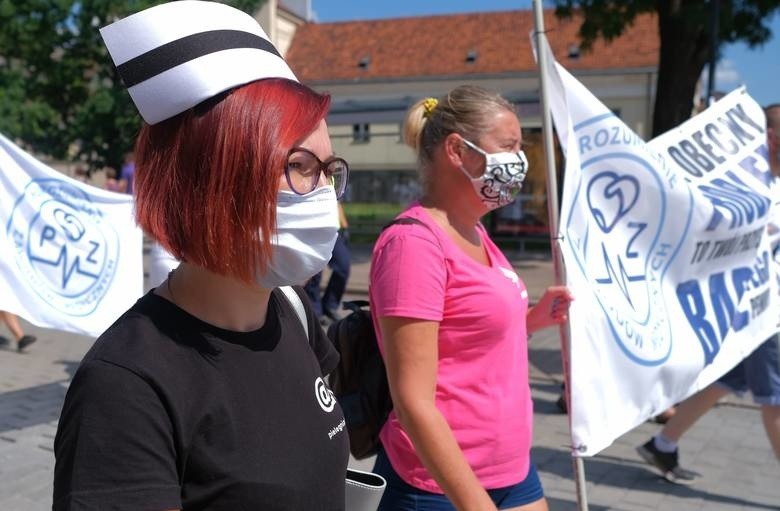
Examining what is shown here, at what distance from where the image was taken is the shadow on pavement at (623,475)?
4.60 m

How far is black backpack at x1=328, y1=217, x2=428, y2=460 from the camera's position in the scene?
2.34m

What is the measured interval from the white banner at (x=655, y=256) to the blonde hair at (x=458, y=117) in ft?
1.32

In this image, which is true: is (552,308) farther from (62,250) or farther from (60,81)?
(60,81)

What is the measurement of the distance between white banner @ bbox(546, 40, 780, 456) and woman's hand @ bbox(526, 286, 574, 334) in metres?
0.04

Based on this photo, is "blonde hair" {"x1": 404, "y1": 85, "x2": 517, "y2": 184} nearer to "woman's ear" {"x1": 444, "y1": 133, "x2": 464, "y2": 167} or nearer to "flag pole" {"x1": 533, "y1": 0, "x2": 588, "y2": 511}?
"woman's ear" {"x1": 444, "y1": 133, "x2": 464, "y2": 167}

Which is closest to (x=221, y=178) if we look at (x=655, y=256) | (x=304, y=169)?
(x=304, y=169)

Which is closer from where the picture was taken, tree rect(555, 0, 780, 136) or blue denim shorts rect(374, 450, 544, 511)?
blue denim shorts rect(374, 450, 544, 511)

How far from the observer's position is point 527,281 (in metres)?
15.1

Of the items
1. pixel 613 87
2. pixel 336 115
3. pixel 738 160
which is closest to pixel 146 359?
pixel 738 160

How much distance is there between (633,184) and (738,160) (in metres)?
1.06

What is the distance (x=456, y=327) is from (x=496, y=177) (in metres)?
0.45

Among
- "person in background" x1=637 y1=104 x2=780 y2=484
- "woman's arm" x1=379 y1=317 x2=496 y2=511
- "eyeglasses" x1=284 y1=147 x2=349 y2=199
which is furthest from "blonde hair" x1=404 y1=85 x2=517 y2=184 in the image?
"person in background" x1=637 y1=104 x2=780 y2=484

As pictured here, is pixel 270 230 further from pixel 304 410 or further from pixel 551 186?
pixel 551 186

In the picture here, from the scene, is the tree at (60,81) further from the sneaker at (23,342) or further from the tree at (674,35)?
the sneaker at (23,342)
